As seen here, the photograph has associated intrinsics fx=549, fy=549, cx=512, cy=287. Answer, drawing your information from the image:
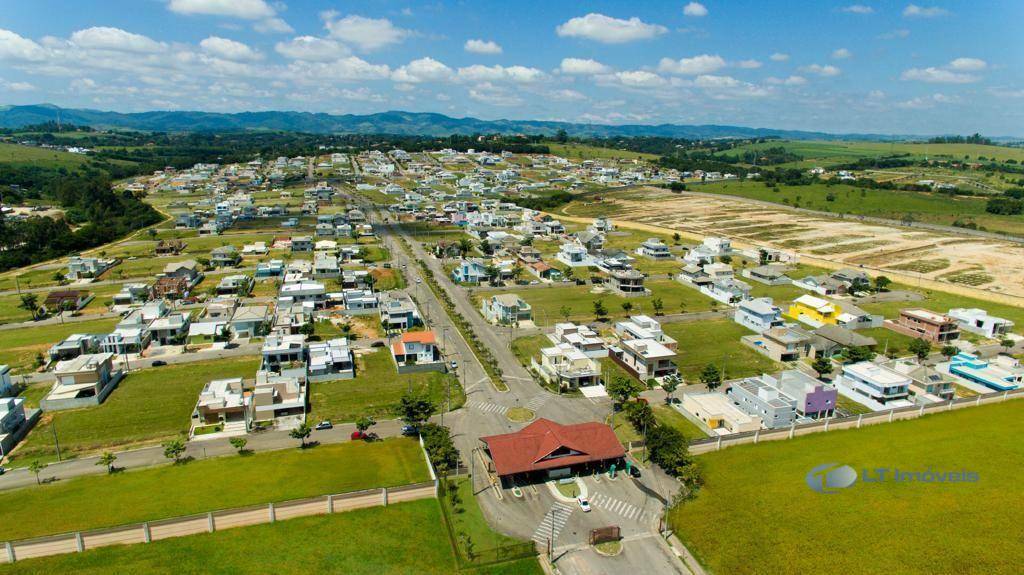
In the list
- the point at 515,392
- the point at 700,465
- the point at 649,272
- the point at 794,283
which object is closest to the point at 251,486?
the point at 515,392

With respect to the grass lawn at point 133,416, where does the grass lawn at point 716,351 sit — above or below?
above

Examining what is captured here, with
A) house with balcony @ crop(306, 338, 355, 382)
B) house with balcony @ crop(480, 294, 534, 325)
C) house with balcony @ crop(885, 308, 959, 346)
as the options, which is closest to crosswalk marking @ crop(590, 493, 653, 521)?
house with balcony @ crop(306, 338, 355, 382)

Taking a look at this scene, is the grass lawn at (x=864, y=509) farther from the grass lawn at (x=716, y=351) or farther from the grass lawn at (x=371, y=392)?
the grass lawn at (x=371, y=392)

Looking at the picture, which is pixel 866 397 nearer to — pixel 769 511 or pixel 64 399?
pixel 769 511

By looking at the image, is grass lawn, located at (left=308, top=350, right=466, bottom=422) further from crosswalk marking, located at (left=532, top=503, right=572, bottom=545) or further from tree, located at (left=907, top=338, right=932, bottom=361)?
tree, located at (left=907, top=338, right=932, bottom=361)

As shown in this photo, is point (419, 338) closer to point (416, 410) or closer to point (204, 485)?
point (416, 410)

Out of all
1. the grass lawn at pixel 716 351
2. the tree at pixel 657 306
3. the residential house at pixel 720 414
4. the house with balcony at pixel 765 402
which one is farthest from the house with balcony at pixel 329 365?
the tree at pixel 657 306
